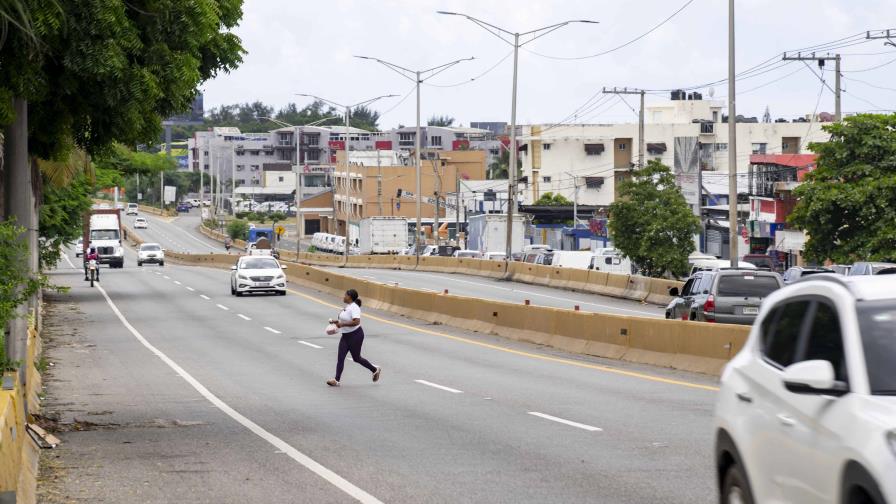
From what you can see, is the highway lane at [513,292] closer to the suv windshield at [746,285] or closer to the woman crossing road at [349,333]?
the suv windshield at [746,285]

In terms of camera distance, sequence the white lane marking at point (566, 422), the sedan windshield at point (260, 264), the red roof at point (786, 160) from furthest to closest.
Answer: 1. the red roof at point (786, 160)
2. the sedan windshield at point (260, 264)
3. the white lane marking at point (566, 422)

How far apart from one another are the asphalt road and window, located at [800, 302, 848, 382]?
3.70 m

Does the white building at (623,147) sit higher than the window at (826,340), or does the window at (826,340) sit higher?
the white building at (623,147)

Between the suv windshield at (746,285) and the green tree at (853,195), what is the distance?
1895 cm

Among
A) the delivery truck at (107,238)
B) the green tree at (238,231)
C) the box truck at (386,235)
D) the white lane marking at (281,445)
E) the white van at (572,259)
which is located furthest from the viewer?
the green tree at (238,231)

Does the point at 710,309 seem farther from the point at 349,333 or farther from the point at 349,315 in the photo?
the point at 349,315

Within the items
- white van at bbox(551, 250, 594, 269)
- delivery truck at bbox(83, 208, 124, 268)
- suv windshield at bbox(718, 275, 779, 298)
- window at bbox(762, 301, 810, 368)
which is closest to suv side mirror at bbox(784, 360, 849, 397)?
window at bbox(762, 301, 810, 368)

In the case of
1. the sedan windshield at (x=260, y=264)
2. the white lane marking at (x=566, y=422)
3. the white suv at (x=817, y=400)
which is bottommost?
the white lane marking at (x=566, y=422)

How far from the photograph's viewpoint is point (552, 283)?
5481cm

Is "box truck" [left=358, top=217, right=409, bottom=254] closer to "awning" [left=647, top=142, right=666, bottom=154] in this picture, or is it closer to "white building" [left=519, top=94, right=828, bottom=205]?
"white building" [left=519, top=94, right=828, bottom=205]

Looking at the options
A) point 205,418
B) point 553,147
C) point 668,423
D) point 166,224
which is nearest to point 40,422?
point 205,418

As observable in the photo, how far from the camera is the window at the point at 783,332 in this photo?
7285mm

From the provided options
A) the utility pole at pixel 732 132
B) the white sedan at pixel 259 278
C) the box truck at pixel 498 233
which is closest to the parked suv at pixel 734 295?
the utility pole at pixel 732 132

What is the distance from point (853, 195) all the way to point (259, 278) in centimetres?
2121
